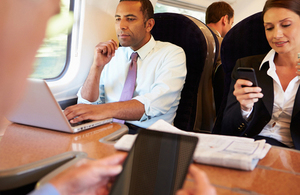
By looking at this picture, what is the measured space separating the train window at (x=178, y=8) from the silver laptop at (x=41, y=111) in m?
2.78

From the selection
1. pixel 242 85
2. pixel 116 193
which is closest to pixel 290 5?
pixel 242 85

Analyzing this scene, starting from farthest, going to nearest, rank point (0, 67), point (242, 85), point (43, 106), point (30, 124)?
point (242, 85), point (30, 124), point (43, 106), point (0, 67)

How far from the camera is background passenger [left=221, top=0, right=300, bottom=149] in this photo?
122 cm

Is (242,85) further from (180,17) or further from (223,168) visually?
(180,17)

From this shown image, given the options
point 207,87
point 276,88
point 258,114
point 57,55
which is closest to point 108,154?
point 258,114

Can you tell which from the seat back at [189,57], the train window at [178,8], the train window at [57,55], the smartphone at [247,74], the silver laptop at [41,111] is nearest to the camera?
the silver laptop at [41,111]

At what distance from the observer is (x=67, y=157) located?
0.69 m

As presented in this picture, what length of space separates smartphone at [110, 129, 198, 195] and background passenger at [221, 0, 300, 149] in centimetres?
74

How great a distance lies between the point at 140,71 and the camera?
170 cm

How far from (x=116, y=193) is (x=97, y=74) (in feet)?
4.43

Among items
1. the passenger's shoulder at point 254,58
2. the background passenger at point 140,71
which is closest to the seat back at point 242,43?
the passenger's shoulder at point 254,58

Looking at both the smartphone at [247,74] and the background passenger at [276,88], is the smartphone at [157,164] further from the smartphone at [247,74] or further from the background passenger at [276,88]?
the background passenger at [276,88]

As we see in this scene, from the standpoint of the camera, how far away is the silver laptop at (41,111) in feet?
2.62

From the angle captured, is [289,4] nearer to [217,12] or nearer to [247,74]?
[247,74]
